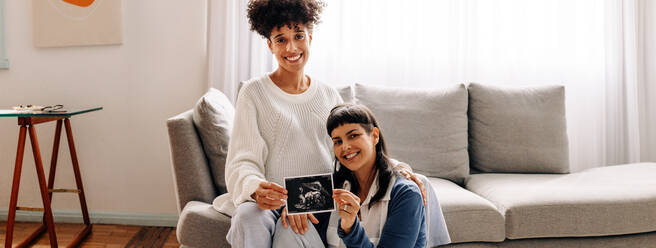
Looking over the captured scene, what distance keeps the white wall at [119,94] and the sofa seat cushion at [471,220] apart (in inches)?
62.3

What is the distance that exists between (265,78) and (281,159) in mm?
300

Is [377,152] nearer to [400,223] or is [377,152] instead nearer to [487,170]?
[400,223]

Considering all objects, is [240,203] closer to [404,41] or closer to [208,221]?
[208,221]

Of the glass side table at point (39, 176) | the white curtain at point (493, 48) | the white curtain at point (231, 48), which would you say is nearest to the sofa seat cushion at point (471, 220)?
the white curtain at point (493, 48)

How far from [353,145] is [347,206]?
21cm

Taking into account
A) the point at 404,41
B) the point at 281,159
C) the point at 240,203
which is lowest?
the point at 240,203

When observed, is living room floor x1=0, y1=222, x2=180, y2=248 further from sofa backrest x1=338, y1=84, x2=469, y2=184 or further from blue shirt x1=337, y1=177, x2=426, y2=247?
blue shirt x1=337, y1=177, x2=426, y2=247

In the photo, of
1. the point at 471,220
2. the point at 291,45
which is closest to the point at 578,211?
the point at 471,220

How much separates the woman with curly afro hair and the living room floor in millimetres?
1054

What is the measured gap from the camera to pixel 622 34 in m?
2.59

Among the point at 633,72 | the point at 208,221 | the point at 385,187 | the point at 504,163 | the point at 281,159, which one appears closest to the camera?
the point at 385,187

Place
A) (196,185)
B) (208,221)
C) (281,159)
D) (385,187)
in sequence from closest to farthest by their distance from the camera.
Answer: (385,187) < (281,159) < (208,221) < (196,185)

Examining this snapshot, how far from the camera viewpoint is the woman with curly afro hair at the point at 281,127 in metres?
1.36

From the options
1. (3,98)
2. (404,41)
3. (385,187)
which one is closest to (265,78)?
(385,187)
